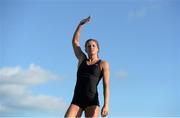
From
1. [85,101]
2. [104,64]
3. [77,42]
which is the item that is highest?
[77,42]

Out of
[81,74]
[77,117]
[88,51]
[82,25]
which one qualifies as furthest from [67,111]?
[82,25]

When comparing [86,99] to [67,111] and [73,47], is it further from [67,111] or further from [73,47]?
[73,47]

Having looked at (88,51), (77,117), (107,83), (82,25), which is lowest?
(77,117)

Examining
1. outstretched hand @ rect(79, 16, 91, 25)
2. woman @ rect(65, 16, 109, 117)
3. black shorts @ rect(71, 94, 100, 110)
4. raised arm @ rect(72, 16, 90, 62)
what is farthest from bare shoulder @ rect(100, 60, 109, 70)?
outstretched hand @ rect(79, 16, 91, 25)

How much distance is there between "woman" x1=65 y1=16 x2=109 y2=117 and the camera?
29.1ft

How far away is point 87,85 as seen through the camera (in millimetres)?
8992

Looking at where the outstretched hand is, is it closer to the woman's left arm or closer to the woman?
the woman

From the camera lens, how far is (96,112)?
8781mm

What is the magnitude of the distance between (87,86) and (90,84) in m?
0.08

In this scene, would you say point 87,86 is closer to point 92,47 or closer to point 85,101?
point 85,101

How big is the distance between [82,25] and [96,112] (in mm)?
2144

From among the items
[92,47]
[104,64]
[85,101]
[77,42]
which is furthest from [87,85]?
[77,42]

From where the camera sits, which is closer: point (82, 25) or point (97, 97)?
point (97, 97)

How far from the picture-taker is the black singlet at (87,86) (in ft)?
29.4
